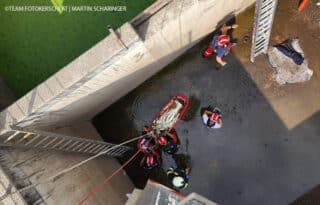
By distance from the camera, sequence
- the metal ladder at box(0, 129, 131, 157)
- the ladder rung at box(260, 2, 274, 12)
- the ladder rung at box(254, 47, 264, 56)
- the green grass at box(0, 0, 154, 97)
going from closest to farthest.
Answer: the metal ladder at box(0, 129, 131, 157), the ladder rung at box(260, 2, 274, 12), the ladder rung at box(254, 47, 264, 56), the green grass at box(0, 0, 154, 97)

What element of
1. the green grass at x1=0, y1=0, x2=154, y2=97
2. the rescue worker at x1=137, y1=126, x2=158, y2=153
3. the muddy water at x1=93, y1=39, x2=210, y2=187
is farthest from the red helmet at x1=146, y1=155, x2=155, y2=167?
the green grass at x1=0, y1=0, x2=154, y2=97

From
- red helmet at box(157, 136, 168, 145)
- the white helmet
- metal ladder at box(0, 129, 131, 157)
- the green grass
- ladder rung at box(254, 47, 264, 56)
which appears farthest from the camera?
the green grass

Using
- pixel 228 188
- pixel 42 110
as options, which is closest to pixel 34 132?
pixel 42 110

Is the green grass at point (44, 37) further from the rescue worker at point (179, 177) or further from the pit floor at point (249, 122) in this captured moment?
the rescue worker at point (179, 177)

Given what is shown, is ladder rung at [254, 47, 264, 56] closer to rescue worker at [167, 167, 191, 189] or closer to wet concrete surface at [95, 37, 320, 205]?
wet concrete surface at [95, 37, 320, 205]

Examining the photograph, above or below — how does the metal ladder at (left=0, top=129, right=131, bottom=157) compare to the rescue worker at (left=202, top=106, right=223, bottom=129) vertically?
above

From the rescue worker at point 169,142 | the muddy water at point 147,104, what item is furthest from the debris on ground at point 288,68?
the rescue worker at point 169,142

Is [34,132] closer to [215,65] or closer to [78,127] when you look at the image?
[78,127]

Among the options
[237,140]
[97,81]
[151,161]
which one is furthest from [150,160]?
[97,81]
